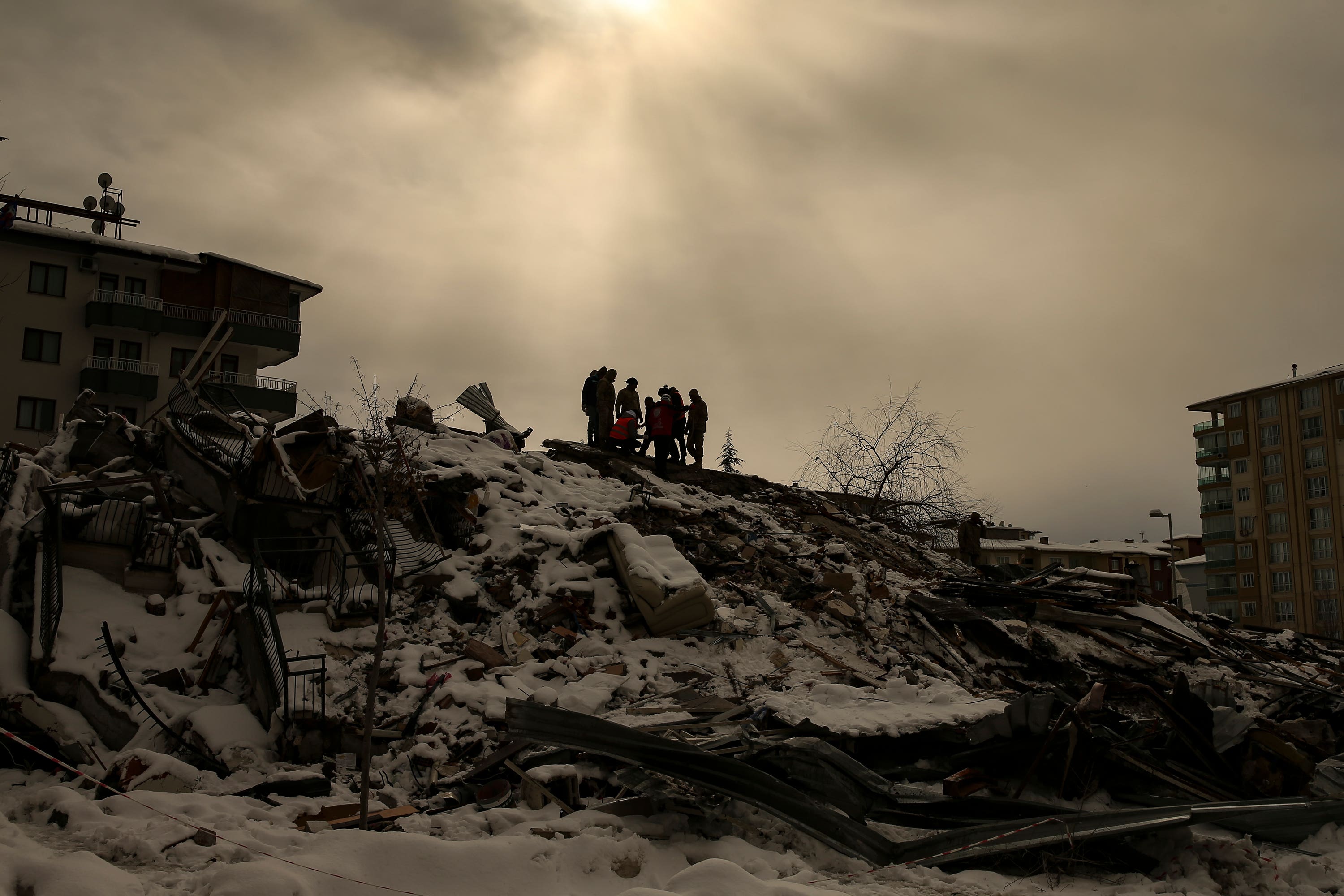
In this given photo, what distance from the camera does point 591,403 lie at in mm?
17344

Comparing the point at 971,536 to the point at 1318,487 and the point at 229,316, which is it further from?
the point at 1318,487

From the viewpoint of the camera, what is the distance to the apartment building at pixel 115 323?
90.5 ft

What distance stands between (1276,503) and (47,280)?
2301 inches

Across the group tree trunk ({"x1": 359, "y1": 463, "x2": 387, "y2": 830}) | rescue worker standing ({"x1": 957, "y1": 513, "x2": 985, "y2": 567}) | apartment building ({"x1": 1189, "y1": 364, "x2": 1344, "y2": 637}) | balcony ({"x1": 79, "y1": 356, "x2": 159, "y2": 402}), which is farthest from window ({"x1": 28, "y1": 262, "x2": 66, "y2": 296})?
apartment building ({"x1": 1189, "y1": 364, "x2": 1344, "y2": 637})

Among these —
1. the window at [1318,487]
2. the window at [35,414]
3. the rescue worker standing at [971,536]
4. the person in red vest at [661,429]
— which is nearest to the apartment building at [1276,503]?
the window at [1318,487]

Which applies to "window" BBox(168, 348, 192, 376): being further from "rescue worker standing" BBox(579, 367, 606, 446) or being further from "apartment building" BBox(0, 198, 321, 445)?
"rescue worker standing" BBox(579, 367, 606, 446)

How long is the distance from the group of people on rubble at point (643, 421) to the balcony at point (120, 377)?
1876 centimetres

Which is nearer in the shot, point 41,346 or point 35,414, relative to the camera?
point 35,414

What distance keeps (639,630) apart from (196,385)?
611 cm

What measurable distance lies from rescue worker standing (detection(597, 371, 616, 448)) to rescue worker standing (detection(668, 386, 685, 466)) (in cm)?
132

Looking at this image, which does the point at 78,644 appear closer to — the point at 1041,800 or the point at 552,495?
the point at 552,495

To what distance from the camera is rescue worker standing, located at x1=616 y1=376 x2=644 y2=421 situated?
16547 millimetres

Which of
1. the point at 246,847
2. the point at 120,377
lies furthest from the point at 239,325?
the point at 246,847

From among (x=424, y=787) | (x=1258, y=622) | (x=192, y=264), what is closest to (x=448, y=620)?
(x=424, y=787)
